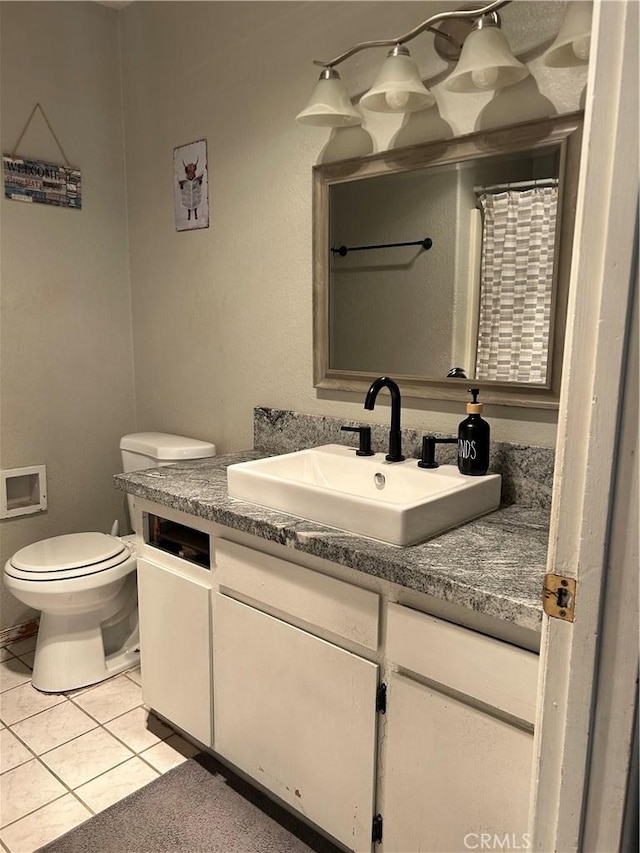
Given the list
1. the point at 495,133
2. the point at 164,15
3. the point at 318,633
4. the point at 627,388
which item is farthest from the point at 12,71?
the point at 627,388

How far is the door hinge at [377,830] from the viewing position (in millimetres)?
1390

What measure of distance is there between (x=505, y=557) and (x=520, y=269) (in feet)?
2.48

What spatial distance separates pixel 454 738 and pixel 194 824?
34.3 inches

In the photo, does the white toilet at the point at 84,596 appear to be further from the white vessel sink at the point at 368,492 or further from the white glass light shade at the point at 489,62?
the white glass light shade at the point at 489,62

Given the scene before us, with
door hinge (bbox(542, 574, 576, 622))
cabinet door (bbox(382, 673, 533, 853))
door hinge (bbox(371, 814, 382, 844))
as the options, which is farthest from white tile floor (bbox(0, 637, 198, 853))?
door hinge (bbox(542, 574, 576, 622))

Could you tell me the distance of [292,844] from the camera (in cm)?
161

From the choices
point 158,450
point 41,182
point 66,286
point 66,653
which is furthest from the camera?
point 66,286

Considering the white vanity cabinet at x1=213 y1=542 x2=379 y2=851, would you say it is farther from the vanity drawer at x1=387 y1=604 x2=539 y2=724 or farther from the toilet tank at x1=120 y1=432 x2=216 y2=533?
the toilet tank at x1=120 y1=432 x2=216 y2=533

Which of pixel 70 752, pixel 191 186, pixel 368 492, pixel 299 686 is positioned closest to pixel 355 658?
pixel 299 686

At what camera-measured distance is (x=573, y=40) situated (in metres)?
1.37

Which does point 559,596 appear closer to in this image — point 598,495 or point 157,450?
point 598,495

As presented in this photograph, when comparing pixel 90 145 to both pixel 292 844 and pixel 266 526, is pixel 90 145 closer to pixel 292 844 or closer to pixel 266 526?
pixel 266 526

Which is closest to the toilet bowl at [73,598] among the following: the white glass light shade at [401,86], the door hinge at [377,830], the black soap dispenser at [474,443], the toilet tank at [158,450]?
the toilet tank at [158,450]
